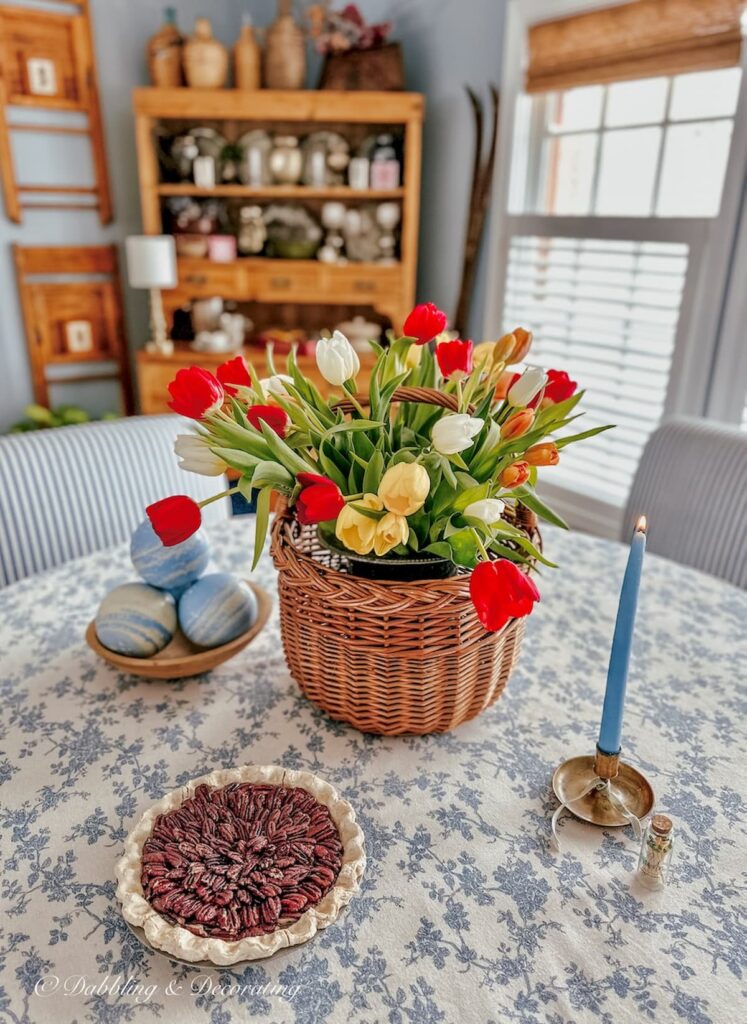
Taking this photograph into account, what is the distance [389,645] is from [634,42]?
1.97m

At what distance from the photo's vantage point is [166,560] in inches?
35.0

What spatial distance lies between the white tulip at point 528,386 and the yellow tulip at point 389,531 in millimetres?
181

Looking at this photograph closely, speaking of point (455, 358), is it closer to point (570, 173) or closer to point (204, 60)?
point (570, 173)

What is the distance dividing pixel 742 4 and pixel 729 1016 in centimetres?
203

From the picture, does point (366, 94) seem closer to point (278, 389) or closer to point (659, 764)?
point (278, 389)

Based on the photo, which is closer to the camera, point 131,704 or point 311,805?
point 311,805

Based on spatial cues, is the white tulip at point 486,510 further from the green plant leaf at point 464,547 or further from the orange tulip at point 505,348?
the orange tulip at point 505,348

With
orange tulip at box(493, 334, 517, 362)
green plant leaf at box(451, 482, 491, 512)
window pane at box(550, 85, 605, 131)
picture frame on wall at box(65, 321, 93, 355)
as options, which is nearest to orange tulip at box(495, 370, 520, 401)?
orange tulip at box(493, 334, 517, 362)

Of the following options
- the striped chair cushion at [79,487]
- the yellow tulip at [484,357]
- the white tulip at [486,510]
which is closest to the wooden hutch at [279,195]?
the striped chair cushion at [79,487]

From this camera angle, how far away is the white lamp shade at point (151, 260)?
2.73 metres

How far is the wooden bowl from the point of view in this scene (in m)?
0.85

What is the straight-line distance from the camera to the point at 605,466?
2.28 meters

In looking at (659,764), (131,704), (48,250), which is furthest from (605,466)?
(48,250)

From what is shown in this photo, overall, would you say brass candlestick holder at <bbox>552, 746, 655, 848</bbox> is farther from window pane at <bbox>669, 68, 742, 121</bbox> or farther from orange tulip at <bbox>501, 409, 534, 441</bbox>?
window pane at <bbox>669, 68, 742, 121</bbox>
